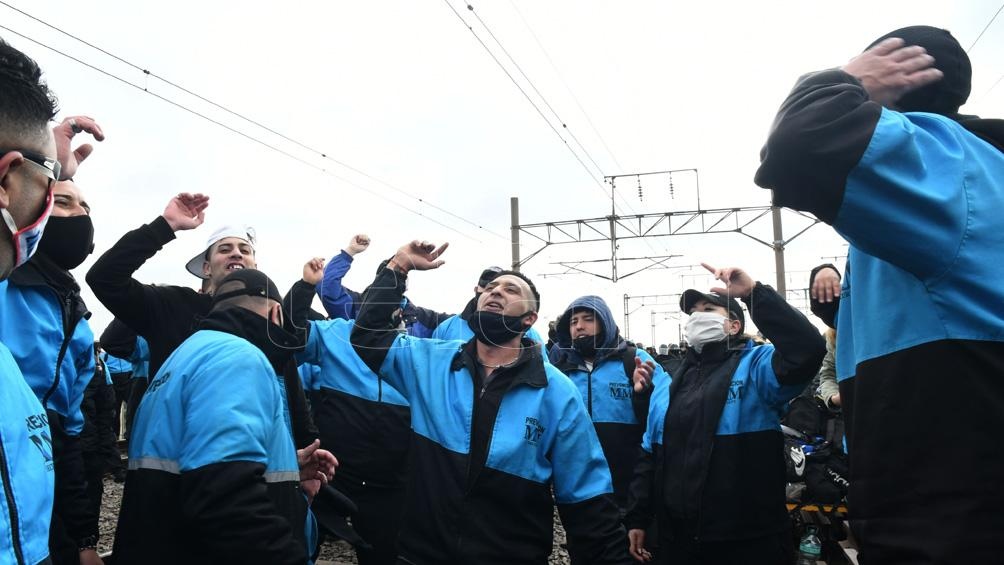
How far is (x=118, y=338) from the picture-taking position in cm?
507

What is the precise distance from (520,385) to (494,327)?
0.44 m

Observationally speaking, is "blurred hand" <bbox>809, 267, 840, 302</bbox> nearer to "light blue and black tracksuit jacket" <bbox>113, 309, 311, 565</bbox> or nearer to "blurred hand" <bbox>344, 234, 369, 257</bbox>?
"light blue and black tracksuit jacket" <bbox>113, 309, 311, 565</bbox>

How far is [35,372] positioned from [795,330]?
356 cm

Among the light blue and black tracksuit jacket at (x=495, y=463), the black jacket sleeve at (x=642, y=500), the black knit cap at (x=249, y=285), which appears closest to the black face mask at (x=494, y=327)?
the light blue and black tracksuit jacket at (x=495, y=463)

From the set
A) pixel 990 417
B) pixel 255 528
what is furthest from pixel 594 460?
pixel 990 417

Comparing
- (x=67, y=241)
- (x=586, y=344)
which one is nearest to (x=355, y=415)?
(x=586, y=344)

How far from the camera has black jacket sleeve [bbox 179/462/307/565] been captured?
192cm

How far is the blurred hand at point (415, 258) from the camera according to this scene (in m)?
3.15

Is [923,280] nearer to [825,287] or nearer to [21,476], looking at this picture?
[825,287]

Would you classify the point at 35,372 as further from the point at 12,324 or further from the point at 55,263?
the point at 55,263

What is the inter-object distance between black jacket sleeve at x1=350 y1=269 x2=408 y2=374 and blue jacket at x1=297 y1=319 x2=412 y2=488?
45.9 inches

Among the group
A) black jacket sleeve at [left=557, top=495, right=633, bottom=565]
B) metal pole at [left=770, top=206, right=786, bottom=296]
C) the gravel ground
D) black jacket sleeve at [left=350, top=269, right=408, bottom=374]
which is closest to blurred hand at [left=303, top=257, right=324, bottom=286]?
black jacket sleeve at [left=350, top=269, right=408, bottom=374]

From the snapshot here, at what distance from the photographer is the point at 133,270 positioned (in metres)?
3.14

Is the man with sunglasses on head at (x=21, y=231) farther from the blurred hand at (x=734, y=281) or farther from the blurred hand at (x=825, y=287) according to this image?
the blurred hand at (x=734, y=281)
